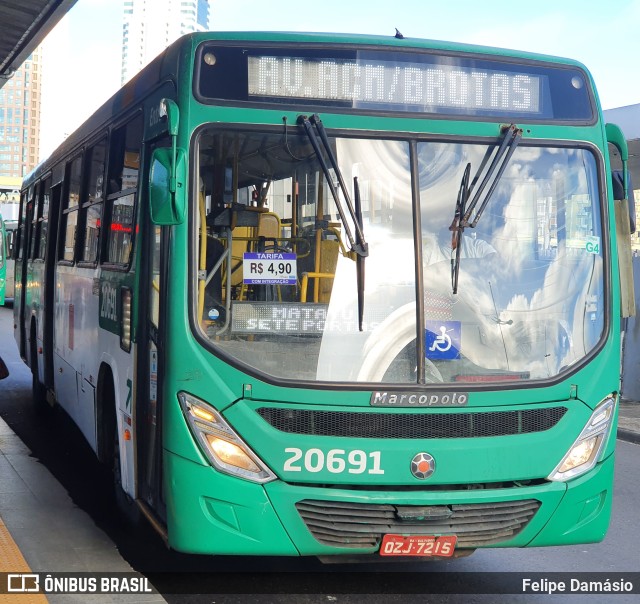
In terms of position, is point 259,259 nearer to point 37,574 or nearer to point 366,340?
point 366,340

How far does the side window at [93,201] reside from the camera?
7.30m

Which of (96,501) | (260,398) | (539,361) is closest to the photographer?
(260,398)

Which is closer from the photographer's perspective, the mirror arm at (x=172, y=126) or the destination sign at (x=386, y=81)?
the mirror arm at (x=172, y=126)

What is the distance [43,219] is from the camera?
1106 cm

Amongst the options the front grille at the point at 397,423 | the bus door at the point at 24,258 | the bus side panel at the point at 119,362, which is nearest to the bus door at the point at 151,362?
the bus side panel at the point at 119,362

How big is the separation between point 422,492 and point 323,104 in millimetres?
1991

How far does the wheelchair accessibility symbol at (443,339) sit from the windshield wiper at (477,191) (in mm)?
188

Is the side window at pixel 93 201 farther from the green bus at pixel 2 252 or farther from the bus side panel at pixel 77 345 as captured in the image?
the green bus at pixel 2 252

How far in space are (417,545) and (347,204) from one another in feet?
5.52

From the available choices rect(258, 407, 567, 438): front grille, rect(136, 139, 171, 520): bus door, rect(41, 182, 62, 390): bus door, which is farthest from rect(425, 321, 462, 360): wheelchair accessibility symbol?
rect(41, 182, 62, 390): bus door

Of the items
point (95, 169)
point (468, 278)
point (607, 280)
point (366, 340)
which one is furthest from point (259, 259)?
point (95, 169)

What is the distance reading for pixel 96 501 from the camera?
24.5 feet

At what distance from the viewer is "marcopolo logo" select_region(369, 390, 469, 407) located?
4902 mm

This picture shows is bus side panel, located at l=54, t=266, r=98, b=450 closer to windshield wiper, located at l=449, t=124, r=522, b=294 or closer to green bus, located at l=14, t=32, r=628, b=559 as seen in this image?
green bus, located at l=14, t=32, r=628, b=559
